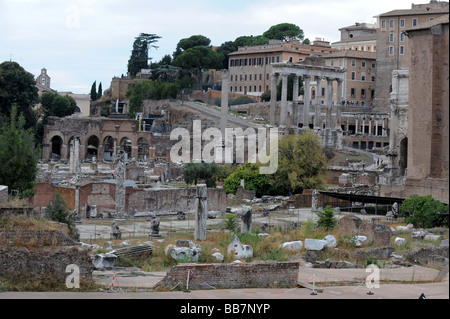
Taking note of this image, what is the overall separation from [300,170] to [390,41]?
48.0m

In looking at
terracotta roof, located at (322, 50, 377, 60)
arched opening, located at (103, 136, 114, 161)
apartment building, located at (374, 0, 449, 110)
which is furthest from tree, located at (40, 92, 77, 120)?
apartment building, located at (374, 0, 449, 110)

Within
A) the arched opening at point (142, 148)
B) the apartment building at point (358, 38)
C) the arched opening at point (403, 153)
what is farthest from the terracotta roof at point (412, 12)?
the arched opening at point (403, 153)

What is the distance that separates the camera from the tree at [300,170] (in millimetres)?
43969

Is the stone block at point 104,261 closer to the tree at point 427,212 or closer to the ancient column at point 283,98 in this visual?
the tree at point 427,212

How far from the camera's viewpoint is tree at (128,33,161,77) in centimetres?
11319

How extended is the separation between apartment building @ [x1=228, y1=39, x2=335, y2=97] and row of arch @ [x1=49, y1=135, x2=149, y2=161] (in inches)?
828

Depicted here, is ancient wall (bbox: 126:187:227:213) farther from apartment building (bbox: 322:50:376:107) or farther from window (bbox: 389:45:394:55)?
apartment building (bbox: 322:50:376:107)

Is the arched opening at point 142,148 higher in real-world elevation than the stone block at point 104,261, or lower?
higher

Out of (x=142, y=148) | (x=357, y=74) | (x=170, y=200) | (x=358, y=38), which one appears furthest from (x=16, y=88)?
(x=358, y=38)

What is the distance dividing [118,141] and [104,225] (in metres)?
48.2

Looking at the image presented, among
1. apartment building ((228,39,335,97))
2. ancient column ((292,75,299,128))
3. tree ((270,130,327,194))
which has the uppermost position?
apartment building ((228,39,335,97))

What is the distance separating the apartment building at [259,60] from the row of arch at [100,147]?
69.0ft

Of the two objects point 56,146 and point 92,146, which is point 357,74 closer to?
point 92,146
